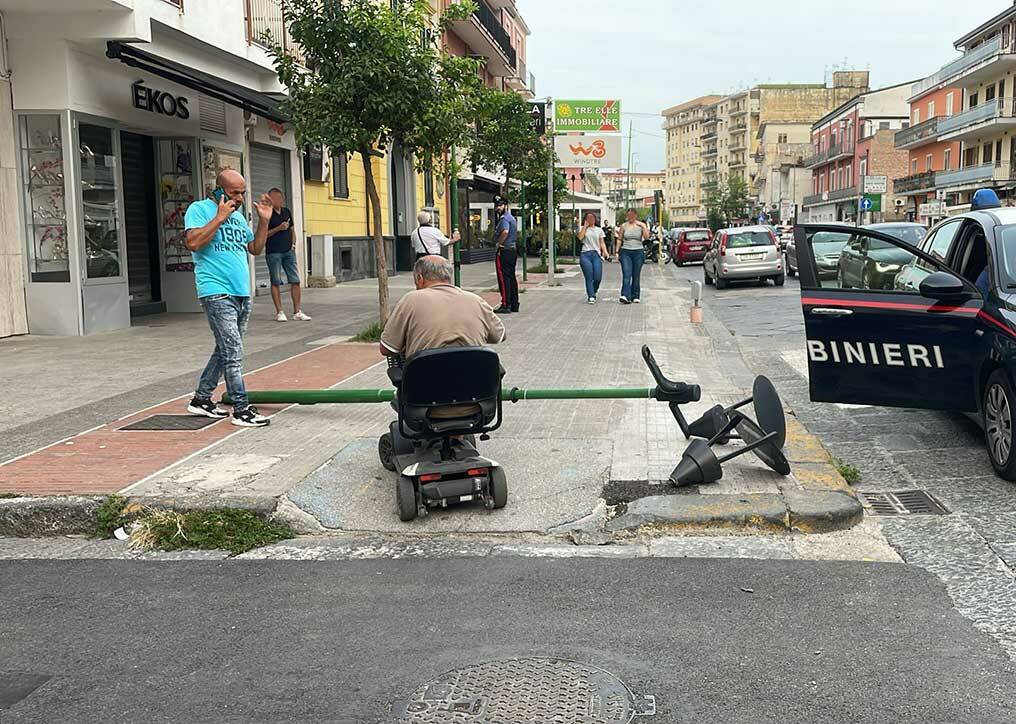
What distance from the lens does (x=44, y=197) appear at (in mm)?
12461

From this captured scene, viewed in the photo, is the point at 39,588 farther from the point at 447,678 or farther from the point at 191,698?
the point at 447,678

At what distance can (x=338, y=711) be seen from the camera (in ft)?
10.6

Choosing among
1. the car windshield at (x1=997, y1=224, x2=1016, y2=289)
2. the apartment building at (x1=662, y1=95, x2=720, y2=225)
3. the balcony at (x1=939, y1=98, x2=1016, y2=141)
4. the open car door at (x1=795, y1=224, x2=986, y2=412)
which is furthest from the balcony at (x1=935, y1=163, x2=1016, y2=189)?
the apartment building at (x1=662, y1=95, x2=720, y2=225)

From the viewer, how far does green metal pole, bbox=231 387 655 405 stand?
6223mm

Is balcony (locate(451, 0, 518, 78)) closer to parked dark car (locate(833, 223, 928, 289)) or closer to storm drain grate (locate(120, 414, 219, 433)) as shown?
storm drain grate (locate(120, 414, 219, 433))

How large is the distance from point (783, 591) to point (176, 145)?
13989 millimetres

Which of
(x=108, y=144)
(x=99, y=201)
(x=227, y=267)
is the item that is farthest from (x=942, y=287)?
(x=108, y=144)

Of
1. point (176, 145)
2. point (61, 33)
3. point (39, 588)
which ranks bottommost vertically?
point (39, 588)

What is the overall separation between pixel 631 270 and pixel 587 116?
919cm

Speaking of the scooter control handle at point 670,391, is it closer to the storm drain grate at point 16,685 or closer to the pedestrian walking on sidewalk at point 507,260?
the storm drain grate at point 16,685

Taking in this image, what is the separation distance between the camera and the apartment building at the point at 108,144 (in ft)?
39.9

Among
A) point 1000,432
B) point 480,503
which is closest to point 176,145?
point 480,503

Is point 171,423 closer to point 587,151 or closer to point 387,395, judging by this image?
point 387,395

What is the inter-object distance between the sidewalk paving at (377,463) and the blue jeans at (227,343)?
33 centimetres
